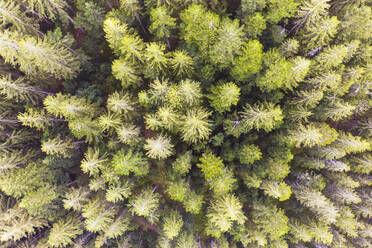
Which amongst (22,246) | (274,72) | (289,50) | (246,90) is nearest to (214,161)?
(246,90)

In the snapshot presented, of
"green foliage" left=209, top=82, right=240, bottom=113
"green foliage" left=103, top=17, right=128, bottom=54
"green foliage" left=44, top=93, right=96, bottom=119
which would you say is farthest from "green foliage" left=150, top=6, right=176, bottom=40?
"green foliage" left=44, top=93, right=96, bottom=119

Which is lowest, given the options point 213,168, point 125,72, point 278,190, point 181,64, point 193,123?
point 213,168

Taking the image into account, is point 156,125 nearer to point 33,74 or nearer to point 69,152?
→ point 69,152

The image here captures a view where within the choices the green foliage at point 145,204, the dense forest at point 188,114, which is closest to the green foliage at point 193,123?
the dense forest at point 188,114

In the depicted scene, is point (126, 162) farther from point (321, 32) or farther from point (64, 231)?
point (321, 32)

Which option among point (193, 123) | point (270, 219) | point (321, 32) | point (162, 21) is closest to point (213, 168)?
point (193, 123)

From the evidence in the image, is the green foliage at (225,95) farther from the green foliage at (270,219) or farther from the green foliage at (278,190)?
the green foliage at (270,219)

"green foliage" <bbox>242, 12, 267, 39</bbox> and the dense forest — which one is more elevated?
"green foliage" <bbox>242, 12, 267, 39</bbox>

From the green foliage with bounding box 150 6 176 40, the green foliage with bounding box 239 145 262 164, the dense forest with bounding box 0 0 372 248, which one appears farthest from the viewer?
the green foliage with bounding box 239 145 262 164

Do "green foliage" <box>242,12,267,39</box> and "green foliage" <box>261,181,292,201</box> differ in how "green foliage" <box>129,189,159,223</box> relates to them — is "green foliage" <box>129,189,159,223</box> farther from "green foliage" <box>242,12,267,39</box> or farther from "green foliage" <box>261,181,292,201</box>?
"green foliage" <box>242,12,267,39</box>
